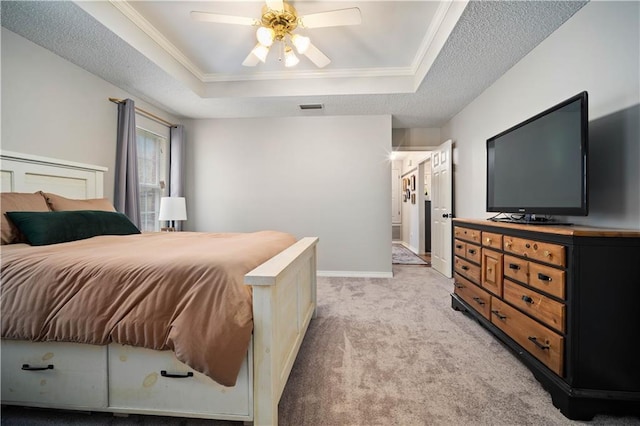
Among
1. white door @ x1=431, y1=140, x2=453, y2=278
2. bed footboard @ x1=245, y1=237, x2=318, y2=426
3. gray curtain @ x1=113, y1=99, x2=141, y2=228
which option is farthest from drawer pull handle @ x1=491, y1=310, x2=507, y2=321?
gray curtain @ x1=113, y1=99, x2=141, y2=228

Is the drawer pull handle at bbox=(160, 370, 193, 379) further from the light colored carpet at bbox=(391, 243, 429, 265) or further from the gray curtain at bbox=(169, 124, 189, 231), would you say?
the light colored carpet at bbox=(391, 243, 429, 265)

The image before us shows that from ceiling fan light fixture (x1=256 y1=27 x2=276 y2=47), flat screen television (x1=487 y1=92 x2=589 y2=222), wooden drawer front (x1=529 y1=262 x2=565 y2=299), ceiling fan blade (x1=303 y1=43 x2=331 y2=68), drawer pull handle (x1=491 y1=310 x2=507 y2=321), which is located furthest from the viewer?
ceiling fan blade (x1=303 y1=43 x2=331 y2=68)

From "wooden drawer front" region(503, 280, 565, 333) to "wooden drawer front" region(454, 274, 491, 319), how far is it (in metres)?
0.26

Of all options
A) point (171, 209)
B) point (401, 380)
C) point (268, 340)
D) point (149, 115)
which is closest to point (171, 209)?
point (171, 209)

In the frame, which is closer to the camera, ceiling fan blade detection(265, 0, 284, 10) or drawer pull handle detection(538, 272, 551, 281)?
drawer pull handle detection(538, 272, 551, 281)

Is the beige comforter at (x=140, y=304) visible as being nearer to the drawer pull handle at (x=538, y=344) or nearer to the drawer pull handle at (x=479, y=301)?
the drawer pull handle at (x=538, y=344)

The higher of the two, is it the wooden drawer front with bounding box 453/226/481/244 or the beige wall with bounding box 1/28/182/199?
the beige wall with bounding box 1/28/182/199

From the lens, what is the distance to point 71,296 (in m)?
1.20

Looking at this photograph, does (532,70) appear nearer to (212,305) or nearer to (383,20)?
(383,20)

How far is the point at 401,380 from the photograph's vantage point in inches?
62.8

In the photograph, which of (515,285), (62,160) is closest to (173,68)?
(62,160)

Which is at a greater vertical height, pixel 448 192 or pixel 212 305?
pixel 448 192

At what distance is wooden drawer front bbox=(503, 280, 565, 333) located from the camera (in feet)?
4.56

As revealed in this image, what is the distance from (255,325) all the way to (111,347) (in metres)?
0.68
